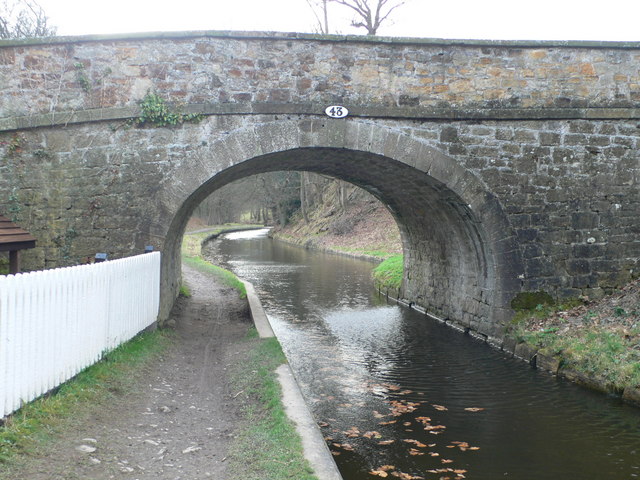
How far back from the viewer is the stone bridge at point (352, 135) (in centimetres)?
809

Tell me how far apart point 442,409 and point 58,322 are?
4.38 metres

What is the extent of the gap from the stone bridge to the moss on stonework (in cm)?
9

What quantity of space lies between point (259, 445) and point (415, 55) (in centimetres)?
653

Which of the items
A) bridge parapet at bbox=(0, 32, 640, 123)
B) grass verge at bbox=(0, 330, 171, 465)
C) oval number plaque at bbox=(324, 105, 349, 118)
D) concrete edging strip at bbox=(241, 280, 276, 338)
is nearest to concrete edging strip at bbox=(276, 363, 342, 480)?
grass verge at bbox=(0, 330, 171, 465)

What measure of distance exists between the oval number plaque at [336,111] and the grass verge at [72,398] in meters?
4.23

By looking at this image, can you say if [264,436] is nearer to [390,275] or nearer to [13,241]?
[13,241]

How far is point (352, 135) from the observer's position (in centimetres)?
841

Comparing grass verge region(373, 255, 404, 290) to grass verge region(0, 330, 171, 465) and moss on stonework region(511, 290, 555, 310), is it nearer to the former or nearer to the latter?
moss on stonework region(511, 290, 555, 310)

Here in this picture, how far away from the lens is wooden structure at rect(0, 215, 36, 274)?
739 cm

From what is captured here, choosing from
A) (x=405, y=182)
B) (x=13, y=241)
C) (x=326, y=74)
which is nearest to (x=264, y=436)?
(x=13, y=241)

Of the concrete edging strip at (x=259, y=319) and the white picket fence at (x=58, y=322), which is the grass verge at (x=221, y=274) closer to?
the concrete edging strip at (x=259, y=319)

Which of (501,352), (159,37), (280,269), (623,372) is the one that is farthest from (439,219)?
(280,269)

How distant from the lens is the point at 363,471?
4.89 m

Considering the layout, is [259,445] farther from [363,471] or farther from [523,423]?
[523,423]
